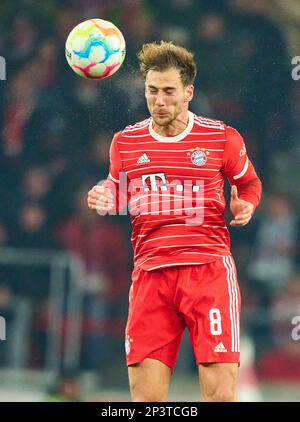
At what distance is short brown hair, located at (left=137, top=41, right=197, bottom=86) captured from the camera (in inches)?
234

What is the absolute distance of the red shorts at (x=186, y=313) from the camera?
230 inches

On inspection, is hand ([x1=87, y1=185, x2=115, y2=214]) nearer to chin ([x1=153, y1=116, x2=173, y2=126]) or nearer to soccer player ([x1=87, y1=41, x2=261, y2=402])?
soccer player ([x1=87, y1=41, x2=261, y2=402])

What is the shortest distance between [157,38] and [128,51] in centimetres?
68

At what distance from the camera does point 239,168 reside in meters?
6.09

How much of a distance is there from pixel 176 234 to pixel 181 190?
0.22 meters

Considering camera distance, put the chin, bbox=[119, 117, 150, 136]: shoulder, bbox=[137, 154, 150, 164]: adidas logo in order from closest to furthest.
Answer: the chin
bbox=[137, 154, 150, 164]: adidas logo
bbox=[119, 117, 150, 136]: shoulder

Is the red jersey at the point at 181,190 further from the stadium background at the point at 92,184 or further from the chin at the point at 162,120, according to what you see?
the stadium background at the point at 92,184

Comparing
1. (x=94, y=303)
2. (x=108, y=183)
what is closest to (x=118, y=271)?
(x=94, y=303)

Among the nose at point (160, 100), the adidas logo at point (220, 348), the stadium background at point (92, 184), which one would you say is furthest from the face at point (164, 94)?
the stadium background at point (92, 184)

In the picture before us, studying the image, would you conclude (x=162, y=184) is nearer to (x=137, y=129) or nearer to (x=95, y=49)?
(x=137, y=129)

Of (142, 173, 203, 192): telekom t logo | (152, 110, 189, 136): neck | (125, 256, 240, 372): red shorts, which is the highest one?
(152, 110, 189, 136): neck

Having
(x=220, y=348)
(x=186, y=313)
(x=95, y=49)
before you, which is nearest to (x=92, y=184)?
(x=95, y=49)

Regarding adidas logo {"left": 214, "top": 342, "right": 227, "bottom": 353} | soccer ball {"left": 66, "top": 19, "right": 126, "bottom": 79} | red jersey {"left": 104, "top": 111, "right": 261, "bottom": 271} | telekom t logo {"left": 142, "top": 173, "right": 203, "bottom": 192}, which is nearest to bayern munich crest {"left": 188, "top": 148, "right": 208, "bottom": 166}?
red jersey {"left": 104, "top": 111, "right": 261, "bottom": 271}

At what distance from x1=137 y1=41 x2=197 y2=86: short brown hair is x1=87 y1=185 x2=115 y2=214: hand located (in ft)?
2.09
